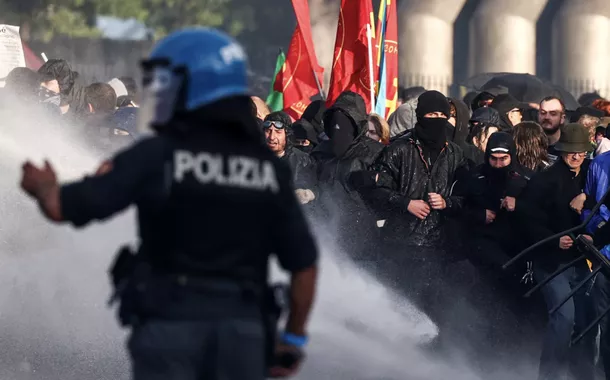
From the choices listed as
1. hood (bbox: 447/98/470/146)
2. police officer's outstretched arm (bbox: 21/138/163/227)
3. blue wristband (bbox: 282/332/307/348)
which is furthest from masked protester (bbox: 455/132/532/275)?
police officer's outstretched arm (bbox: 21/138/163/227)

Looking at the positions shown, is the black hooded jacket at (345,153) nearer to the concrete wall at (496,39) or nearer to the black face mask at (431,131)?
the black face mask at (431,131)

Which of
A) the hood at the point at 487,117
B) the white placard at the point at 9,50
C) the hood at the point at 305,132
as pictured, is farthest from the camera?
the white placard at the point at 9,50

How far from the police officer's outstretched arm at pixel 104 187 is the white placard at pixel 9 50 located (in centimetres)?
779

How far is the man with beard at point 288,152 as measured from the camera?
966 cm

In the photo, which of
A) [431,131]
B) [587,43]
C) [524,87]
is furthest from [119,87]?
[587,43]

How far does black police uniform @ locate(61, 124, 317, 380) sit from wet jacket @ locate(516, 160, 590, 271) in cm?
512

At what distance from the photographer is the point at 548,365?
343 inches

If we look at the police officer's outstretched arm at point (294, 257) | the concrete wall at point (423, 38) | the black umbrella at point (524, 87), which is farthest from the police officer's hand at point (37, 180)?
the concrete wall at point (423, 38)

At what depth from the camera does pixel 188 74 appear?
397 cm

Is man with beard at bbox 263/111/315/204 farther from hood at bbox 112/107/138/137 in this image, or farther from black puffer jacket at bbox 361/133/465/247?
hood at bbox 112/107/138/137

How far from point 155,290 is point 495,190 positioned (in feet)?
18.9

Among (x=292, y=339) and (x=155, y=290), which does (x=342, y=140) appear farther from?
(x=155, y=290)

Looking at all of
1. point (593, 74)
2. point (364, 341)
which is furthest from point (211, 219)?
point (593, 74)

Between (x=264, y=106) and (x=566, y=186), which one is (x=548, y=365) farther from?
(x=264, y=106)
